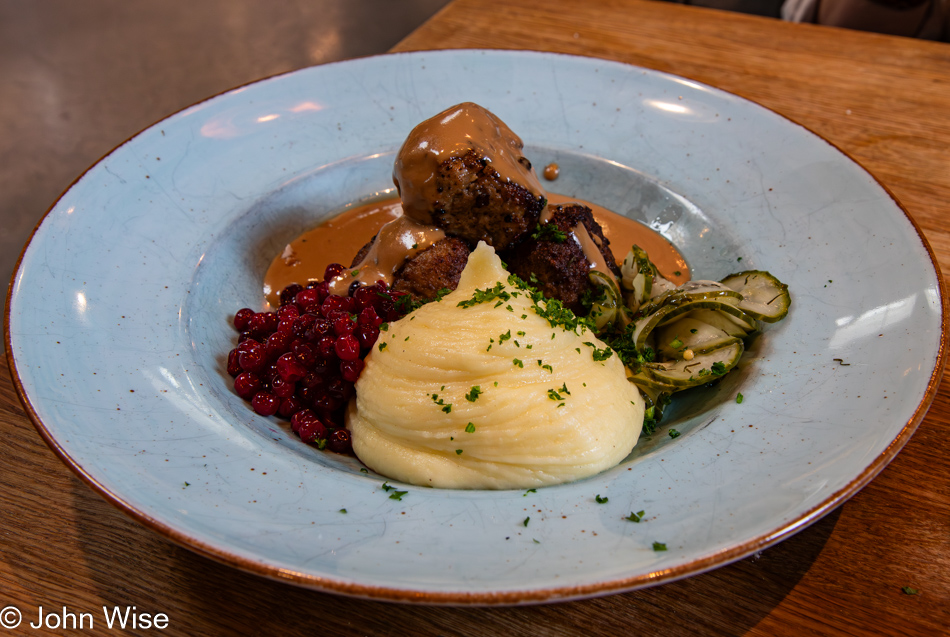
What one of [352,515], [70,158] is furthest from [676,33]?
[70,158]

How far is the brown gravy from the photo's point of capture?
362cm

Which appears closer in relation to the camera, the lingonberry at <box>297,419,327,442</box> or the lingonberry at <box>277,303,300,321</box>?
the lingonberry at <box>297,419,327,442</box>

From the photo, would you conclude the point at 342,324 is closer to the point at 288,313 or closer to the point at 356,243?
the point at 288,313

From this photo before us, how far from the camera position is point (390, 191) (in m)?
4.09

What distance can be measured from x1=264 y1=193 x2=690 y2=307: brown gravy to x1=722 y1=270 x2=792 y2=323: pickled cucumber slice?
0.52 m

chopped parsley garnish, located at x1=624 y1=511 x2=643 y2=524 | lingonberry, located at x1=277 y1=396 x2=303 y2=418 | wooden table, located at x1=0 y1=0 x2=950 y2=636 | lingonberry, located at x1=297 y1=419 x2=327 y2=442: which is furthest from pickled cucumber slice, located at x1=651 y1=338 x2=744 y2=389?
lingonberry, located at x1=277 y1=396 x2=303 y2=418

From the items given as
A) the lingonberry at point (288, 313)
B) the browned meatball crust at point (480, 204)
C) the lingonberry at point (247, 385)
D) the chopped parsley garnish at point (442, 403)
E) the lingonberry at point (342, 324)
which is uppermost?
the browned meatball crust at point (480, 204)

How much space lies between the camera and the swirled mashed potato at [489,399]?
2336 mm

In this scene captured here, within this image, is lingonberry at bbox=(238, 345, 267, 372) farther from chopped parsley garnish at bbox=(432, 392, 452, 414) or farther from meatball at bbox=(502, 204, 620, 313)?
meatball at bbox=(502, 204, 620, 313)

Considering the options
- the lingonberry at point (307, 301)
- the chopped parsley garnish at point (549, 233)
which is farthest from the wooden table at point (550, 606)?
the chopped parsley garnish at point (549, 233)

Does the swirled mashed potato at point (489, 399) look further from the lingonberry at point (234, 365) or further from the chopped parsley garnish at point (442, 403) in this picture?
the lingonberry at point (234, 365)

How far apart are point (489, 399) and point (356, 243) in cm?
176

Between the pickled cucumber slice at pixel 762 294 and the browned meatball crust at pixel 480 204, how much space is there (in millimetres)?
1021

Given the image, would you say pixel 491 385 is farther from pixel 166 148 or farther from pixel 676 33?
pixel 676 33
